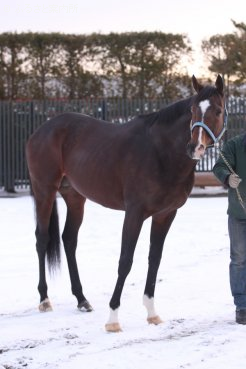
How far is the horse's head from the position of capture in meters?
4.29

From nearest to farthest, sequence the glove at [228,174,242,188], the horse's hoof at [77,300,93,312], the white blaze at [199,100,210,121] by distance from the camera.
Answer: the white blaze at [199,100,210,121] → the glove at [228,174,242,188] → the horse's hoof at [77,300,93,312]

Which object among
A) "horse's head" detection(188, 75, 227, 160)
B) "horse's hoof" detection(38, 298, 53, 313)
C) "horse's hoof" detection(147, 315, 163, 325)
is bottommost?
"horse's hoof" detection(38, 298, 53, 313)

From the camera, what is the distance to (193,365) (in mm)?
3752

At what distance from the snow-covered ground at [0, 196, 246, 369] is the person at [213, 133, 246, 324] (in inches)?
9.9

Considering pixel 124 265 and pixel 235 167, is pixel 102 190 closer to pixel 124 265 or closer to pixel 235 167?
pixel 124 265

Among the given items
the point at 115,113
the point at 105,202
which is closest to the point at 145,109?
the point at 115,113

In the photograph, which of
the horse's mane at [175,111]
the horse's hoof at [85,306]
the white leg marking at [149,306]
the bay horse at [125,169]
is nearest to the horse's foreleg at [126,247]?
the bay horse at [125,169]

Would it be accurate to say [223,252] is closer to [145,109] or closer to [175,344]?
[175,344]

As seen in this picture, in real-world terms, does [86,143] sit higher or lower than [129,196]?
higher

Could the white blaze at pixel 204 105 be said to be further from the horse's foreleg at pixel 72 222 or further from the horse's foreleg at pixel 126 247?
the horse's foreleg at pixel 72 222

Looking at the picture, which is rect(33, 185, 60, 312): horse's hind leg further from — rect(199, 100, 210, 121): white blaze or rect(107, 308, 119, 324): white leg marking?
rect(199, 100, 210, 121): white blaze

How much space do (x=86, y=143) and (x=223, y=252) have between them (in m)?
2.92

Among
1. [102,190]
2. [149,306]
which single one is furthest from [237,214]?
[102,190]

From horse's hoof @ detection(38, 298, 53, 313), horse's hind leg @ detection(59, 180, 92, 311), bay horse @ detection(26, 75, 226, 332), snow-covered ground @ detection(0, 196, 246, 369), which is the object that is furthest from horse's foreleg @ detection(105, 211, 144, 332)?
horse's hind leg @ detection(59, 180, 92, 311)
